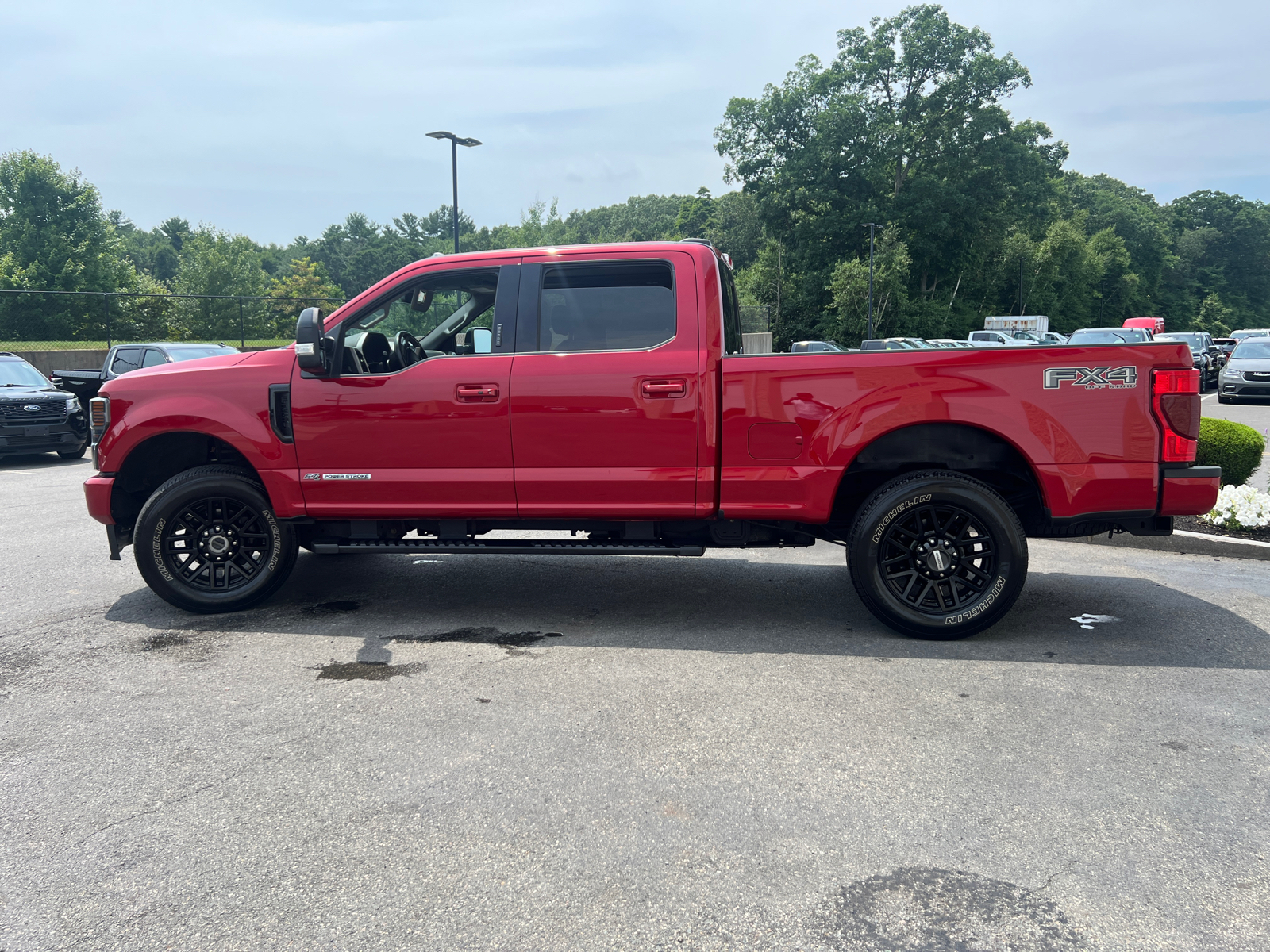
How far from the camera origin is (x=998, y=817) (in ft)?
10.3

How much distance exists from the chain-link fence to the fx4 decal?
21.1m

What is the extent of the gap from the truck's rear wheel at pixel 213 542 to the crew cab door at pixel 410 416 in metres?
0.44

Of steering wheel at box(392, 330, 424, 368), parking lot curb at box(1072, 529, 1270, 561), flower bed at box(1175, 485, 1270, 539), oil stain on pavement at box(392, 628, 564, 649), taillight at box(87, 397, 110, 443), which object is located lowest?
oil stain on pavement at box(392, 628, 564, 649)

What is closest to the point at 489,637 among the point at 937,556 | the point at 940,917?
the point at 937,556

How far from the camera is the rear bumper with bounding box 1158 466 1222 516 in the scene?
4.90 metres

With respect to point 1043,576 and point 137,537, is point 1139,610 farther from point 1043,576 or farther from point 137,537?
point 137,537

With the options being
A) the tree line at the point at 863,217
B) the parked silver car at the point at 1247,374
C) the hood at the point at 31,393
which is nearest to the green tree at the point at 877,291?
the tree line at the point at 863,217

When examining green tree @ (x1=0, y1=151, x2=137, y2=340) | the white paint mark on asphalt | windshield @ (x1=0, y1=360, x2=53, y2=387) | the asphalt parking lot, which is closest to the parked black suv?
windshield @ (x1=0, y1=360, x2=53, y2=387)

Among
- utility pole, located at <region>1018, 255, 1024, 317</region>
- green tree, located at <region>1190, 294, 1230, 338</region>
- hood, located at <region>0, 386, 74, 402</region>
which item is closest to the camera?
hood, located at <region>0, 386, 74, 402</region>

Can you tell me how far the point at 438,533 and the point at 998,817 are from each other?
3.58 meters

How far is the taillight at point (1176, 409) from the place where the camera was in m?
4.80

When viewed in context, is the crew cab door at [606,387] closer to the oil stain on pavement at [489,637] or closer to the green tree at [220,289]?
the oil stain on pavement at [489,637]

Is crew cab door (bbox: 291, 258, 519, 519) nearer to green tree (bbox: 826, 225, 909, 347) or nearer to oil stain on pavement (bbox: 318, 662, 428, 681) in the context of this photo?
oil stain on pavement (bbox: 318, 662, 428, 681)

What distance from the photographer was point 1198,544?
7.25 m
